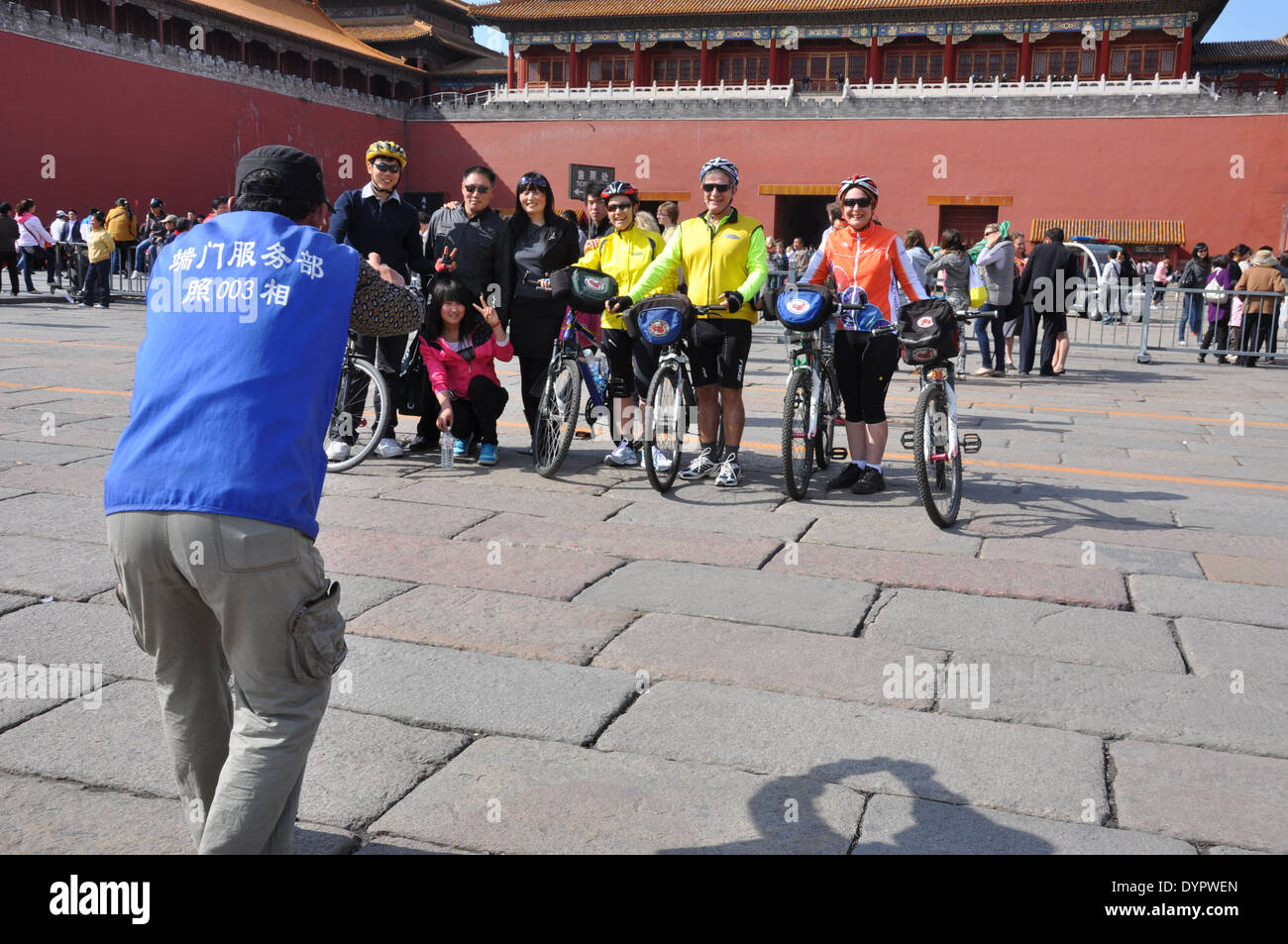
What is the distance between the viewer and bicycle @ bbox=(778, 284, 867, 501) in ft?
16.5

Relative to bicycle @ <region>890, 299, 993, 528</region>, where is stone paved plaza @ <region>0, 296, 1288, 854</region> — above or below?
below

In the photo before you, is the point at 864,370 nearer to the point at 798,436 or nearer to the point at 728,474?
the point at 798,436

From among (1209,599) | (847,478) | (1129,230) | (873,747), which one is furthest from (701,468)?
(1129,230)

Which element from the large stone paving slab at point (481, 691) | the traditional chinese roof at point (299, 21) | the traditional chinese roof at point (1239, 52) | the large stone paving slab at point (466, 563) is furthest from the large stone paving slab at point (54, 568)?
the traditional chinese roof at point (1239, 52)

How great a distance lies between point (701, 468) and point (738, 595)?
6.09ft

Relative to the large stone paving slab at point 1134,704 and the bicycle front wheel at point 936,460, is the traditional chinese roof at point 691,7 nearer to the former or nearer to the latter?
the bicycle front wheel at point 936,460

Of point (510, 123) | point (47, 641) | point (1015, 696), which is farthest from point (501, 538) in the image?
point (510, 123)

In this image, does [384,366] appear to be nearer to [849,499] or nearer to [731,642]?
[849,499]

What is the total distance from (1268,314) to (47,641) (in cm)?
1169

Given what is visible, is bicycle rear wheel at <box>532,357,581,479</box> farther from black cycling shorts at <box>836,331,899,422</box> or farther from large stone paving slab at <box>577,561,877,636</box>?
large stone paving slab at <box>577,561,877,636</box>

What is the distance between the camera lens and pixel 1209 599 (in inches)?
154

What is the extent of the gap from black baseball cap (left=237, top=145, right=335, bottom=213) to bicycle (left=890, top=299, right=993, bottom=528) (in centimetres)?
318

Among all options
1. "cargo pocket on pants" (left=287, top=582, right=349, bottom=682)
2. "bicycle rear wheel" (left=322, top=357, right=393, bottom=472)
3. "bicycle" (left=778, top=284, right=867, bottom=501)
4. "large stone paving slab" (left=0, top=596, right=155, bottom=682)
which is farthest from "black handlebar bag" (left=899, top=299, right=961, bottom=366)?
"cargo pocket on pants" (left=287, top=582, right=349, bottom=682)

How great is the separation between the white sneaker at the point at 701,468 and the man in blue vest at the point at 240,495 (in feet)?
12.4
